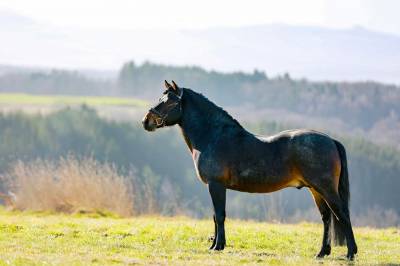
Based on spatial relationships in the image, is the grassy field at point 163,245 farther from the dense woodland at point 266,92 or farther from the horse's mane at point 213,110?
the dense woodland at point 266,92

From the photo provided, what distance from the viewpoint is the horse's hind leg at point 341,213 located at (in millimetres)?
9844

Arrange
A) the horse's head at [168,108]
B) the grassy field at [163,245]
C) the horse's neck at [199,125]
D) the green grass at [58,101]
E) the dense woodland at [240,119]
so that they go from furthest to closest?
the green grass at [58,101]
the dense woodland at [240,119]
the horse's head at [168,108]
the horse's neck at [199,125]
the grassy field at [163,245]

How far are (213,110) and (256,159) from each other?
1.06m

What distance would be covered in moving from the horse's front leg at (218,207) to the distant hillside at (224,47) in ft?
280

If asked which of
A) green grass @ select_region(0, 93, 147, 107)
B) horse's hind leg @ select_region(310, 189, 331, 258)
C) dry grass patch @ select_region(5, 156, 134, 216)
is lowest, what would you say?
dry grass patch @ select_region(5, 156, 134, 216)

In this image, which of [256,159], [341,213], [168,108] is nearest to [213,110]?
[168,108]

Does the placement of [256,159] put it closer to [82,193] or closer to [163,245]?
[163,245]

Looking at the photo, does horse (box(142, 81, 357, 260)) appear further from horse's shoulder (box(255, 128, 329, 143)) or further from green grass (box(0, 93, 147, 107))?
→ green grass (box(0, 93, 147, 107))

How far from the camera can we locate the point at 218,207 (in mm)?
10492

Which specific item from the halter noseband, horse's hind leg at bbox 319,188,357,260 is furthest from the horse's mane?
horse's hind leg at bbox 319,188,357,260

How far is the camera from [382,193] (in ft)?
170

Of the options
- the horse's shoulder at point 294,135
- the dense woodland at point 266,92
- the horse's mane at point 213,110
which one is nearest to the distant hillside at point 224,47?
the dense woodland at point 266,92

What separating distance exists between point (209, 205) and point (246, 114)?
17.5 meters

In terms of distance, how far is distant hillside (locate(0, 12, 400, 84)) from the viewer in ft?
335
